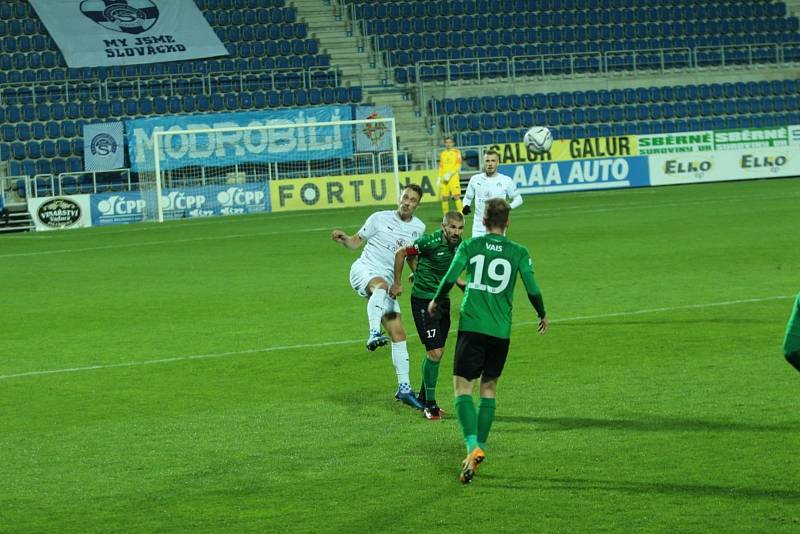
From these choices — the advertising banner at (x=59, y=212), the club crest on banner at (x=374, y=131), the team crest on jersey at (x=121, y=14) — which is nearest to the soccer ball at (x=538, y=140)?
the club crest on banner at (x=374, y=131)

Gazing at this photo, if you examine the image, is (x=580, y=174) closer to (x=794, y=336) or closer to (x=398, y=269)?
(x=398, y=269)

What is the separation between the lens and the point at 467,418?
7.67 metres

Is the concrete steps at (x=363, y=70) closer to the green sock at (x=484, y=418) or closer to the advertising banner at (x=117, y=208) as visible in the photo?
the advertising banner at (x=117, y=208)

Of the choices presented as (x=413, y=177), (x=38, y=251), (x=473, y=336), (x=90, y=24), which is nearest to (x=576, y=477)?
(x=473, y=336)

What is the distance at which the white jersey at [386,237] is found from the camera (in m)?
10.4

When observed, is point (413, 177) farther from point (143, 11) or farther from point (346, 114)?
point (143, 11)

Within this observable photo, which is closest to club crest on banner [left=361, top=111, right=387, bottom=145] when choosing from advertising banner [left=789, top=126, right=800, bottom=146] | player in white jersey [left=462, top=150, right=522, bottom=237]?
advertising banner [left=789, top=126, right=800, bottom=146]

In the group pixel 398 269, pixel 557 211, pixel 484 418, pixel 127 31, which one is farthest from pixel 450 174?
pixel 127 31

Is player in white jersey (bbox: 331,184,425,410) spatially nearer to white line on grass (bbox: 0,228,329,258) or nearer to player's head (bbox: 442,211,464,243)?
player's head (bbox: 442,211,464,243)

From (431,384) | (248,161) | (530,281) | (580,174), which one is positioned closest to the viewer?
(530,281)

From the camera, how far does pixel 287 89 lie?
40.4 meters

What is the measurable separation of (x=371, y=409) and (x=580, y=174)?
30.8 m

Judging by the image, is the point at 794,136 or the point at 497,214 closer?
the point at 497,214

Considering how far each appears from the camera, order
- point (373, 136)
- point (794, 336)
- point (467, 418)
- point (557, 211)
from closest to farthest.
Result: point (794, 336) → point (467, 418) → point (557, 211) → point (373, 136)
